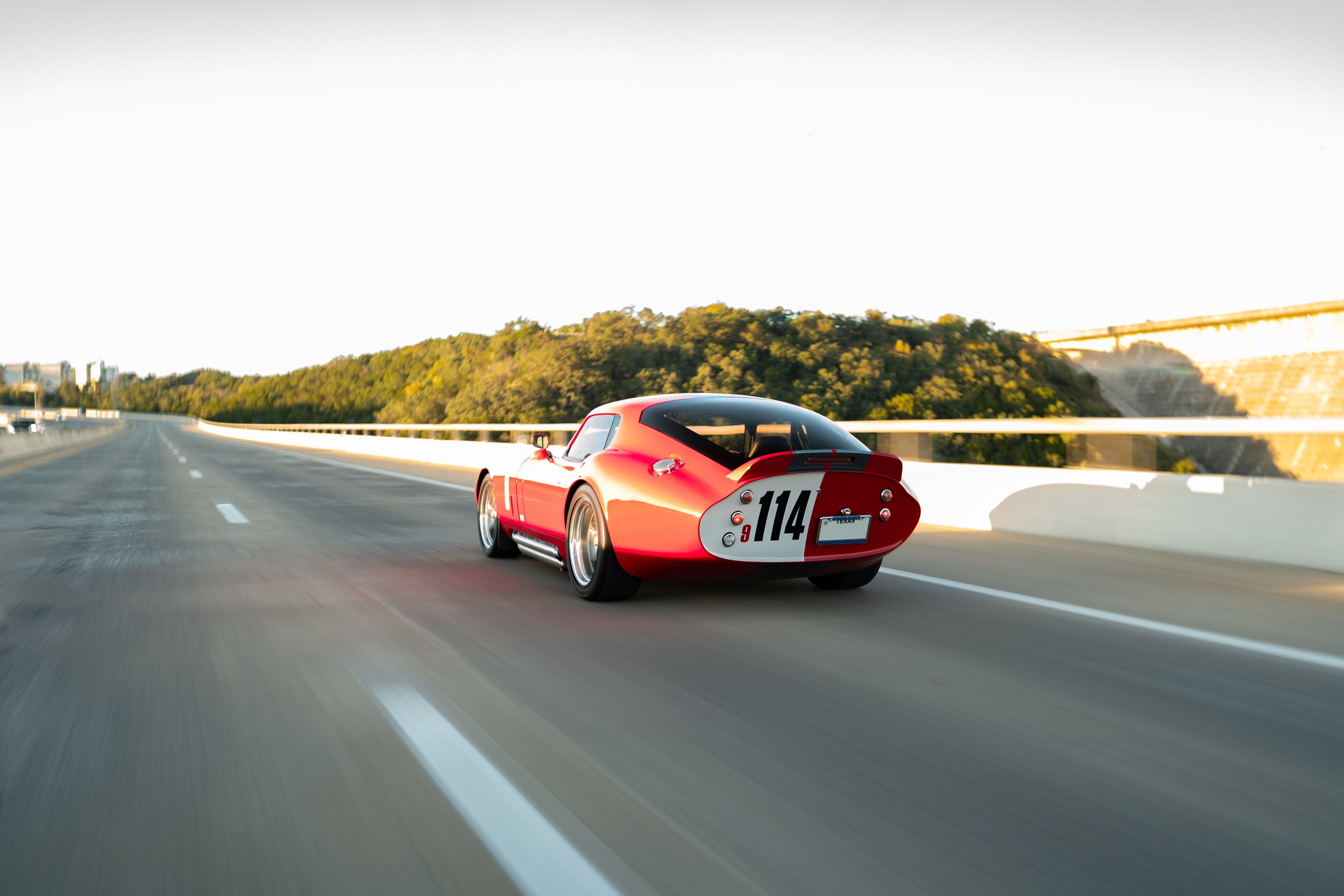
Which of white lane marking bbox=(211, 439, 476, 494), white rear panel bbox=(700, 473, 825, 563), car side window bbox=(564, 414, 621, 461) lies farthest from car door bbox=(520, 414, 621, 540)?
white lane marking bbox=(211, 439, 476, 494)

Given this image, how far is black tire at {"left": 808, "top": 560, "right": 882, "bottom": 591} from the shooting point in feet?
22.3

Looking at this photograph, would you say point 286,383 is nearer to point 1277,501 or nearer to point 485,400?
point 485,400

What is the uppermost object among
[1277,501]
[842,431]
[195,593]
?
[842,431]

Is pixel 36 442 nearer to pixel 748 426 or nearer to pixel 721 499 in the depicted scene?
pixel 748 426

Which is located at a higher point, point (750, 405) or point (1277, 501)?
point (750, 405)

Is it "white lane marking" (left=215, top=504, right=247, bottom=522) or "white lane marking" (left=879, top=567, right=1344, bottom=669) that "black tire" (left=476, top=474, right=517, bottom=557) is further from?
"white lane marking" (left=215, top=504, right=247, bottom=522)

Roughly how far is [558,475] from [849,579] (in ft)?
6.83

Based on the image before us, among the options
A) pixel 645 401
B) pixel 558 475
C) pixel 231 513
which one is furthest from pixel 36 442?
pixel 645 401

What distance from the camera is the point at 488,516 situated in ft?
29.0

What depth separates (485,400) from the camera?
219 feet

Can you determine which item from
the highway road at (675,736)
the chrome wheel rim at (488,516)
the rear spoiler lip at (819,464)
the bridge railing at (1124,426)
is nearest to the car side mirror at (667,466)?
the rear spoiler lip at (819,464)

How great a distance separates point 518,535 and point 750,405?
7.42ft

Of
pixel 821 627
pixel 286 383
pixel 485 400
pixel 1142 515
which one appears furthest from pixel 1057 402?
pixel 286 383

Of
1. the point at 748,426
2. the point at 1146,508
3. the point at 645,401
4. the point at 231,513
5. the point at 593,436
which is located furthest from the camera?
the point at 231,513
